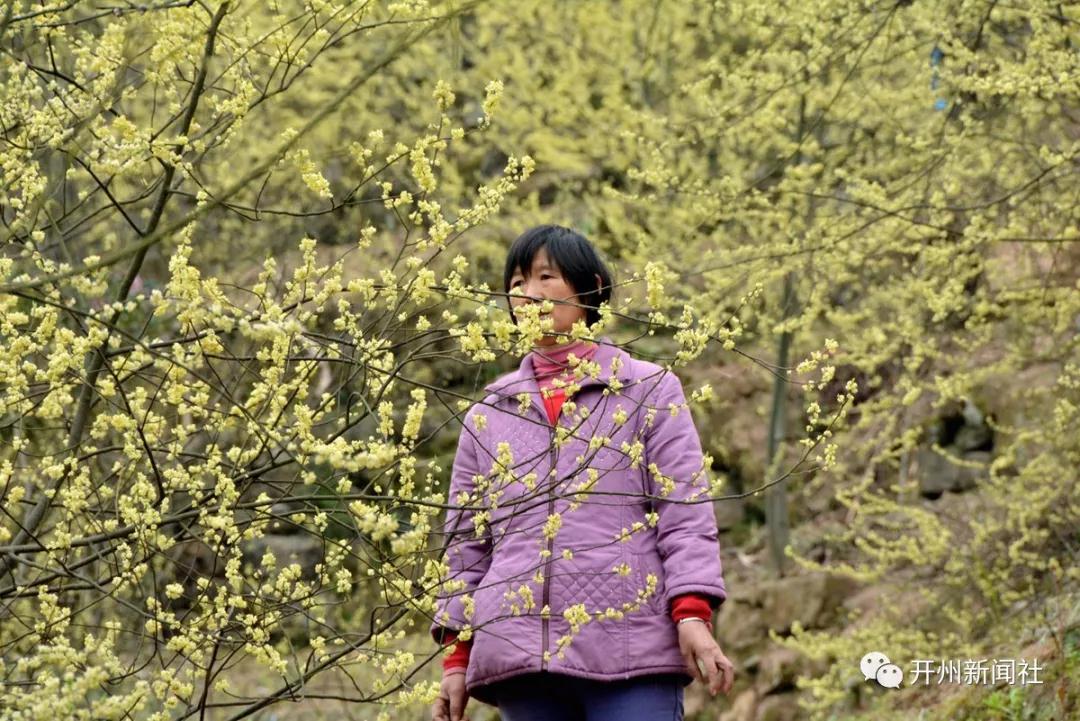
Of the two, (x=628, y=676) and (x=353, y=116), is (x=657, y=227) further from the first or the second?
(x=628, y=676)

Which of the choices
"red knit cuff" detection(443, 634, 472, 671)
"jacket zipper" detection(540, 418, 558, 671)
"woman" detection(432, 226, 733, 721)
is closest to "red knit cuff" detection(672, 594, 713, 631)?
"woman" detection(432, 226, 733, 721)

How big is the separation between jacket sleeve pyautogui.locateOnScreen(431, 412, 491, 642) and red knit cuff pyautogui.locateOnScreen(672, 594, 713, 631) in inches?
17.4

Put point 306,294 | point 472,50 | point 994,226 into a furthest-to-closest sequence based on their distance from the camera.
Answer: point 472,50 < point 994,226 < point 306,294

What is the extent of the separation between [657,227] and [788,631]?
3.60 meters

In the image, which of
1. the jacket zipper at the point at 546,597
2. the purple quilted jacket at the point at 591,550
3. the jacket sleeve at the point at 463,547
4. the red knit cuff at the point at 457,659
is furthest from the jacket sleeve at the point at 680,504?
the red knit cuff at the point at 457,659

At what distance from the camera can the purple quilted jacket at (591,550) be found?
3008mm

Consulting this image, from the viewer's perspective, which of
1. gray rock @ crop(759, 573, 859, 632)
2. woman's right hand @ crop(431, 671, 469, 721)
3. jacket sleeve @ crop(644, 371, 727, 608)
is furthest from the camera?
gray rock @ crop(759, 573, 859, 632)

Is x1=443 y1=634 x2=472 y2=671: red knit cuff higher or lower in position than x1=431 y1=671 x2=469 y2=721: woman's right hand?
higher

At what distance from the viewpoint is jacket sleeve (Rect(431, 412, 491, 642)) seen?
123 inches

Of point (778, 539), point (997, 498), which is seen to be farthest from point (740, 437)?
point (997, 498)

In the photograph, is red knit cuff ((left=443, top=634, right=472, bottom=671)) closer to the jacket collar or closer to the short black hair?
the jacket collar

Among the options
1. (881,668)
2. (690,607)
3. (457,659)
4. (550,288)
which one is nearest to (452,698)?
(457,659)

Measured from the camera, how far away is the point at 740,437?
37.7ft

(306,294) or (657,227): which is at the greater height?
(657,227)
